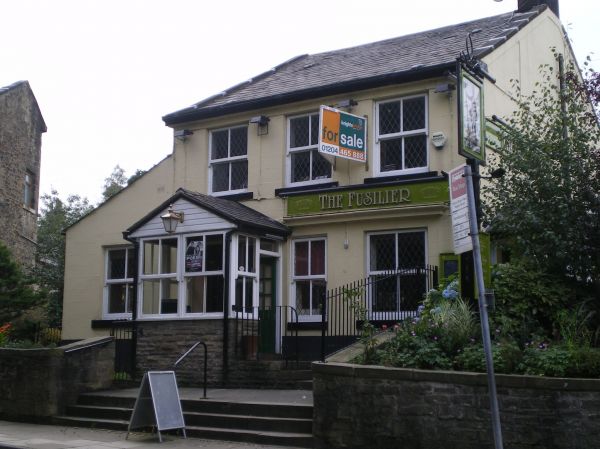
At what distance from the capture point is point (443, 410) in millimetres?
9633

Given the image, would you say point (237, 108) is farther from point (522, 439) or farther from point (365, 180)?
point (522, 439)

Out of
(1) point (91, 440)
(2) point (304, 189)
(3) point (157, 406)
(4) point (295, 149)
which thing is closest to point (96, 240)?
(4) point (295, 149)

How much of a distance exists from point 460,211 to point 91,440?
7.03 meters

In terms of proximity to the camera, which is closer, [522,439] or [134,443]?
[522,439]

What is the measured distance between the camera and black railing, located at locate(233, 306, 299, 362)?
601 inches

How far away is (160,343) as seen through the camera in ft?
52.0

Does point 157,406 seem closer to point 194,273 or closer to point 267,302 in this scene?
point 194,273

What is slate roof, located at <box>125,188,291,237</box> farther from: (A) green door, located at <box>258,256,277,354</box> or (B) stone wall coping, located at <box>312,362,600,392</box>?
(B) stone wall coping, located at <box>312,362,600,392</box>

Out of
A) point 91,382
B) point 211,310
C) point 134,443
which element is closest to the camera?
point 134,443

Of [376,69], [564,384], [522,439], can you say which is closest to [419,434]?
[522,439]

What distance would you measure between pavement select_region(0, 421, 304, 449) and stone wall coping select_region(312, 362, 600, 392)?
1449 mm

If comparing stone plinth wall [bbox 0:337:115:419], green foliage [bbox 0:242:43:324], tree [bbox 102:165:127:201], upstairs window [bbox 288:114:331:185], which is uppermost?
tree [bbox 102:165:127:201]

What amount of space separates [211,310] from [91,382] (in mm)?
2723

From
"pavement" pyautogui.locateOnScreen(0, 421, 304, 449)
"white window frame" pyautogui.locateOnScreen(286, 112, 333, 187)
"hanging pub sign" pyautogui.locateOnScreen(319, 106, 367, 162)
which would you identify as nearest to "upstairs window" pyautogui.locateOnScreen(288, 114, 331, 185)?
"white window frame" pyautogui.locateOnScreen(286, 112, 333, 187)
